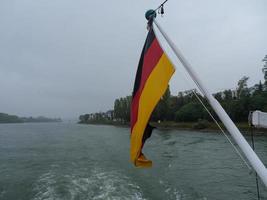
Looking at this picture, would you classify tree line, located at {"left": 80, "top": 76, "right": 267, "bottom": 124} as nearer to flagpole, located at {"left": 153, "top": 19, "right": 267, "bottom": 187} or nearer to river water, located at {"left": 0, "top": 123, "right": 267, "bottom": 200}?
river water, located at {"left": 0, "top": 123, "right": 267, "bottom": 200}

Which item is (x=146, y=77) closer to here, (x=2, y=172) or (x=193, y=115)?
(x=2, y=172)

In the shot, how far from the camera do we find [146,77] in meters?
3.63

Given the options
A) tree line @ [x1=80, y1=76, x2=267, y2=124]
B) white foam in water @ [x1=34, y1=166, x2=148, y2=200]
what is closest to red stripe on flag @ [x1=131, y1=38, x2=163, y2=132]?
white foam in water @ [x1=34, y1=166, x2=148, y2=200]

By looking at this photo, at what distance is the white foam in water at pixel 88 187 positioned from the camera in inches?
420

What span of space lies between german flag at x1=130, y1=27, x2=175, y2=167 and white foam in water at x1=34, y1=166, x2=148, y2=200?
7.41 m

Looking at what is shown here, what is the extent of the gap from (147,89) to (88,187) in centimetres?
941

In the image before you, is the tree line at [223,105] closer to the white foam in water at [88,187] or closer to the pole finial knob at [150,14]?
the white foam in water at [88,187]

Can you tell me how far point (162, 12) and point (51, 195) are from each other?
9169mm

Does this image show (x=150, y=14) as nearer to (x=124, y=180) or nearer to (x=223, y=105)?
(x=124, y=180)

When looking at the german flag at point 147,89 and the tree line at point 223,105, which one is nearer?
the german flag at point 147,89

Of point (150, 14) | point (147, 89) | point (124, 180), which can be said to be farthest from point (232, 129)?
point (124, 180)

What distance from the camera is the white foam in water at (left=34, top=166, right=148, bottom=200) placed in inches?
420

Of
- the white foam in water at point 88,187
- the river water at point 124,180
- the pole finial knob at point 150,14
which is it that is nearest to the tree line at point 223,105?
the river water at point 124,180

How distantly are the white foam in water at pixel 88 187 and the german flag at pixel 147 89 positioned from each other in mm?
7414
